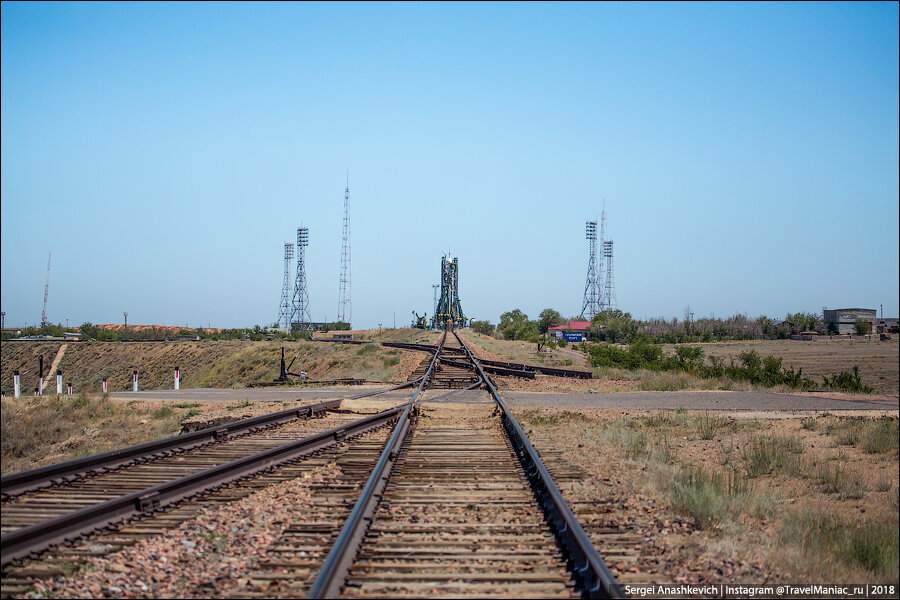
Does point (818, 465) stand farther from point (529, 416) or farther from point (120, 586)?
point (120, 586)

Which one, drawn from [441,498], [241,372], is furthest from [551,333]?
[441,498]

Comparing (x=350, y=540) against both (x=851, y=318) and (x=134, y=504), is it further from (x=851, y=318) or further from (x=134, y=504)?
(x=851, y=318)

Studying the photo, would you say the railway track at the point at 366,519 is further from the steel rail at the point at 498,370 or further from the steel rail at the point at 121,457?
the steel rail at the point at 498,370

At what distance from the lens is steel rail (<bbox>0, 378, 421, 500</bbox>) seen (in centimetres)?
793

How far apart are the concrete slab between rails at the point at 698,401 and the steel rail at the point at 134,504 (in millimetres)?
8500

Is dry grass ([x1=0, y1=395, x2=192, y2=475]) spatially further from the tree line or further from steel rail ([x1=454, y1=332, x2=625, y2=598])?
the tree line

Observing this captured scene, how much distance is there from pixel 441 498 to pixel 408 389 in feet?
46.7

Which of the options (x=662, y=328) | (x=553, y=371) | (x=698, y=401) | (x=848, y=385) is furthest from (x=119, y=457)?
(x=662, y=328)

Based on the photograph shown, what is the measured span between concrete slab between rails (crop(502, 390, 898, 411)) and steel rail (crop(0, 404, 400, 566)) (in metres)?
8.50

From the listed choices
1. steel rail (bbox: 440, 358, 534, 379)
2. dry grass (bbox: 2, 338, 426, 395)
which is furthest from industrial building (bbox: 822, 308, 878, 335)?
dry grass (bbox: 2, 338, 426, 395)

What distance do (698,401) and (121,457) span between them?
1452 centimetres

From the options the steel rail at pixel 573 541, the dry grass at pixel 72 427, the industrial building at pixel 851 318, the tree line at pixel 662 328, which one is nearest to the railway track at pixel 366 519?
the steel rail at pixel 573 541

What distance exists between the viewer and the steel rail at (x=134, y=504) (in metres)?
5.68

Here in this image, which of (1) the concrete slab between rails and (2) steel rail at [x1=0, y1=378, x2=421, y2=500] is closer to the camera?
(2) steel rail at [x1=0, y1=378, x2=421, y2=500]
